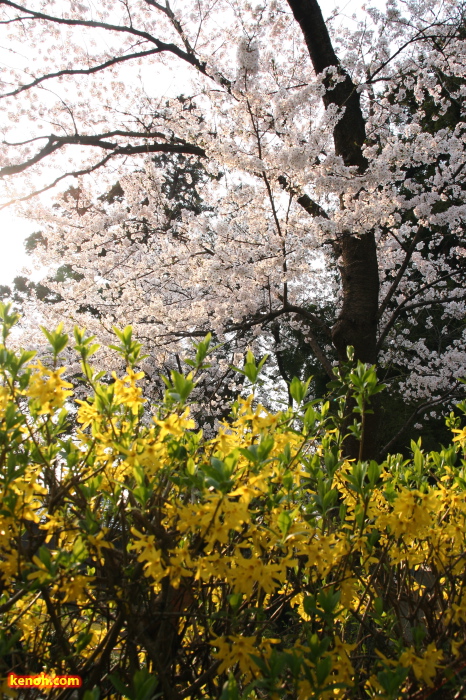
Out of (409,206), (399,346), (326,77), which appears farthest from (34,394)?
(399,346)

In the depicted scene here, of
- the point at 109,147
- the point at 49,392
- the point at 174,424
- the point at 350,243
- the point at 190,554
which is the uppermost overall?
the point at 109,147

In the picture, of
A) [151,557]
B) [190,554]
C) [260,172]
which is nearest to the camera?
[151,557]

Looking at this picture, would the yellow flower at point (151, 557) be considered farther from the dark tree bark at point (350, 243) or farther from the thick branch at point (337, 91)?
the thick branch at point (337, 91)

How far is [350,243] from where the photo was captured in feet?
19.2

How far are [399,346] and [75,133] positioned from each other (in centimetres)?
858

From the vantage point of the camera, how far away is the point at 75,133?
295 inches

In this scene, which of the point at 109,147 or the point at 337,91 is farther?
the point at 109,147

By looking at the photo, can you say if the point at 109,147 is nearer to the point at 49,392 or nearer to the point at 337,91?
the point at 337,91

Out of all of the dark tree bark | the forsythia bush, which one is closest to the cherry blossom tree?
the dark tree bark

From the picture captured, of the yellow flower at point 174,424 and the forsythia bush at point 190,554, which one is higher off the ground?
the yellow flower at point 174,424

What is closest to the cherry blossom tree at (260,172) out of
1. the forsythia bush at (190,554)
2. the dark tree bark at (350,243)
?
the dark tree bark at (350,243)

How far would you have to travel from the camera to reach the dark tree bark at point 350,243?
555 centimetres

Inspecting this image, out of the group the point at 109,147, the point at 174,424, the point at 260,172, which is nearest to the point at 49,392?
the point at 174,424

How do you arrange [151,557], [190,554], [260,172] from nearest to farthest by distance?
[151,557], [190,554], [260,172]
